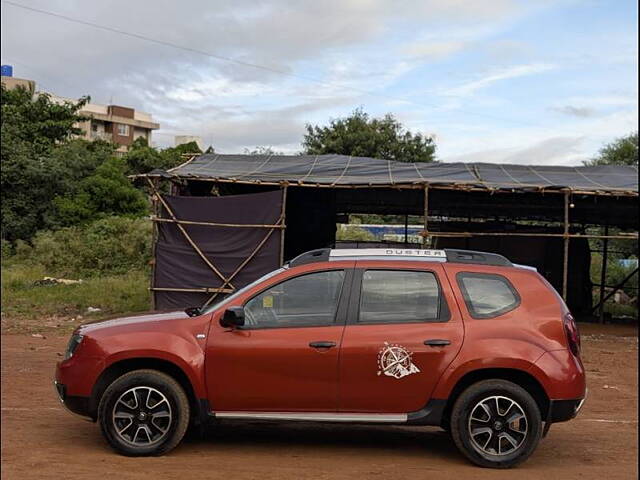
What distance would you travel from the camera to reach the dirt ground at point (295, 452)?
5.31m

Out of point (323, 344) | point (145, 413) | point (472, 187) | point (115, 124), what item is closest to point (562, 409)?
point (323, 344)

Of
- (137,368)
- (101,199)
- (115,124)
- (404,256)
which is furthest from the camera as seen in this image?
(115,124)

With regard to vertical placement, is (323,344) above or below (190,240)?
below

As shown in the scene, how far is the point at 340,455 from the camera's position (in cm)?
584

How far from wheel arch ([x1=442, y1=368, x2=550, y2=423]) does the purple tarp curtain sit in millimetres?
8148

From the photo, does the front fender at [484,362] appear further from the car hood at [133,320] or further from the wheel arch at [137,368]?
the car hood at [133,320]

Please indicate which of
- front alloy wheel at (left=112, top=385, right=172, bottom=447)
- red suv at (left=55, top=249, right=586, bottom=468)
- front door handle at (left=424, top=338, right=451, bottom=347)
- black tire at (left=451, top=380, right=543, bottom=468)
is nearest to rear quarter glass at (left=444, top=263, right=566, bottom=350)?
red suv at (left=55, top=249, right=586, bottom=468)

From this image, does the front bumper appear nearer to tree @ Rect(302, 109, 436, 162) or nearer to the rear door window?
the rear door window

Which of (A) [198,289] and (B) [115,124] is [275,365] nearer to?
(A) [198,289]

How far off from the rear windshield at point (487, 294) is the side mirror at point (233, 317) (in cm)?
178

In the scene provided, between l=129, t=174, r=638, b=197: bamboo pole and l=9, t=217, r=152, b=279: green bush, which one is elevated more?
l=129, t=174, r=638, b=197: bamboo pole

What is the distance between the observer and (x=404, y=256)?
19.8 ft

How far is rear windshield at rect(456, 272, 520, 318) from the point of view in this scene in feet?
18.8

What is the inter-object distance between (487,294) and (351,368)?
4.17 ft
